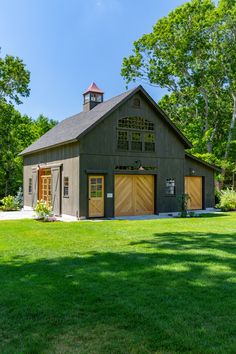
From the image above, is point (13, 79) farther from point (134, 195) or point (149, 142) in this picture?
point (134, 195)

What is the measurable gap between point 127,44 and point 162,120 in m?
16.6

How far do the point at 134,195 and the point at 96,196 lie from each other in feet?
7.56

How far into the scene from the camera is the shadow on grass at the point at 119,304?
331 cm

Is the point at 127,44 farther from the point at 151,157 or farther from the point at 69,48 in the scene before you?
the point at 151,157

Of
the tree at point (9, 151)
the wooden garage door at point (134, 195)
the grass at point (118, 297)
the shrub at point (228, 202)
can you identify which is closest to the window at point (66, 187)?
the wooden garage door at point (134, 195)

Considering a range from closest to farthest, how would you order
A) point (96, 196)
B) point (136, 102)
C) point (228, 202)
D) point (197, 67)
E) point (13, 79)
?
point (96, 196), point (136, 102), point (228, 202), point (197, 67), point (13, 79)

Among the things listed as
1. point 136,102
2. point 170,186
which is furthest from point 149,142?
point 170,186

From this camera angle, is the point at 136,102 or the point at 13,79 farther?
the point at 13,79

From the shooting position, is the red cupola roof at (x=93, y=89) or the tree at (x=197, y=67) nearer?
the red cupola roof at (x=93, y=89)

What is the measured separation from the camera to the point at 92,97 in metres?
21.2

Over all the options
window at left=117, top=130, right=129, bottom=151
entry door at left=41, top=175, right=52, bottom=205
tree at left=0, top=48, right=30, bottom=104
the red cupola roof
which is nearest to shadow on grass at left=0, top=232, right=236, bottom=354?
window at left=117, top=130, right=129, bottom=151

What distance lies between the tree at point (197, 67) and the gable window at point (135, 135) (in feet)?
31.6

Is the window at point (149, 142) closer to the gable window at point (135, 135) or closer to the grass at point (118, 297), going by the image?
the gable window at point (135, 135)

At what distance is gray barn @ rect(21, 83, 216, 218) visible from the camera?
15.7m
